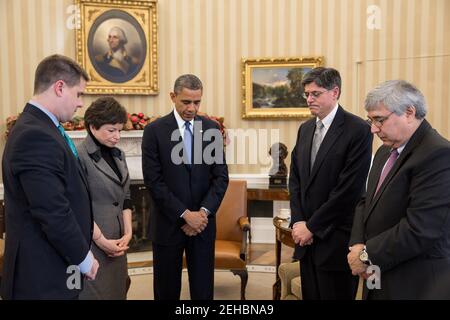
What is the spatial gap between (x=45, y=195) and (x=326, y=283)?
181 centimetres

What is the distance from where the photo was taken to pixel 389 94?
223cm

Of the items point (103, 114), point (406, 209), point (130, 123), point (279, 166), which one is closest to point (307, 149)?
point (406, 209)

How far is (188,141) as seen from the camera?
11.1 feet

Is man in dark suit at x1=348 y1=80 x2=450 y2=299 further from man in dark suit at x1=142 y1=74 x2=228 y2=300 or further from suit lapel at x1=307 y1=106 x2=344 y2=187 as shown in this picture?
man in dark suit at x1=142 y1=74 x2=228 y2=300

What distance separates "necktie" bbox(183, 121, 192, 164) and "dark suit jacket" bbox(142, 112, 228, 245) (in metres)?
0.04

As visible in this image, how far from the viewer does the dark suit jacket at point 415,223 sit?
81.2 inches

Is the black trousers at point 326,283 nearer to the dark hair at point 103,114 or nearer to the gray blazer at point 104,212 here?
the gray blazer at point 104,212

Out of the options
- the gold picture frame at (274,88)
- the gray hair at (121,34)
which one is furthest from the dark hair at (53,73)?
the gold picture frame at (274,88)

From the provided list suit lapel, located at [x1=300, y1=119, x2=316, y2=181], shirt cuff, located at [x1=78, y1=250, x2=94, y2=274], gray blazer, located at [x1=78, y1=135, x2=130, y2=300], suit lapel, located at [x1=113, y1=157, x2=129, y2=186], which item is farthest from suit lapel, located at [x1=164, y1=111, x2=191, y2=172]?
shirt cuff, located at [x1=78, y1=250, x2=94, y2=274]

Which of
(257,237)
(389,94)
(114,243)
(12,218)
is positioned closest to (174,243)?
(114,243)

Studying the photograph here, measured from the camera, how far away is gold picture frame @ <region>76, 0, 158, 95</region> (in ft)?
20.2

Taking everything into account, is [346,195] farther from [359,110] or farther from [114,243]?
[359,110]

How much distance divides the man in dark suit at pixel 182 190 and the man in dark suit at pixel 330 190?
2.35 feet

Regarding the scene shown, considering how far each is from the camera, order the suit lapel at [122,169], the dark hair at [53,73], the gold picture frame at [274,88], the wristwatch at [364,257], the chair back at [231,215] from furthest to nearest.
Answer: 1. the gold picture frame at [274,88]
2. the chair back at [231,215]
3. the suit lapel at [122,169]
4. the wristwatch at [364,257]
5. the dark hair at [53,73]
